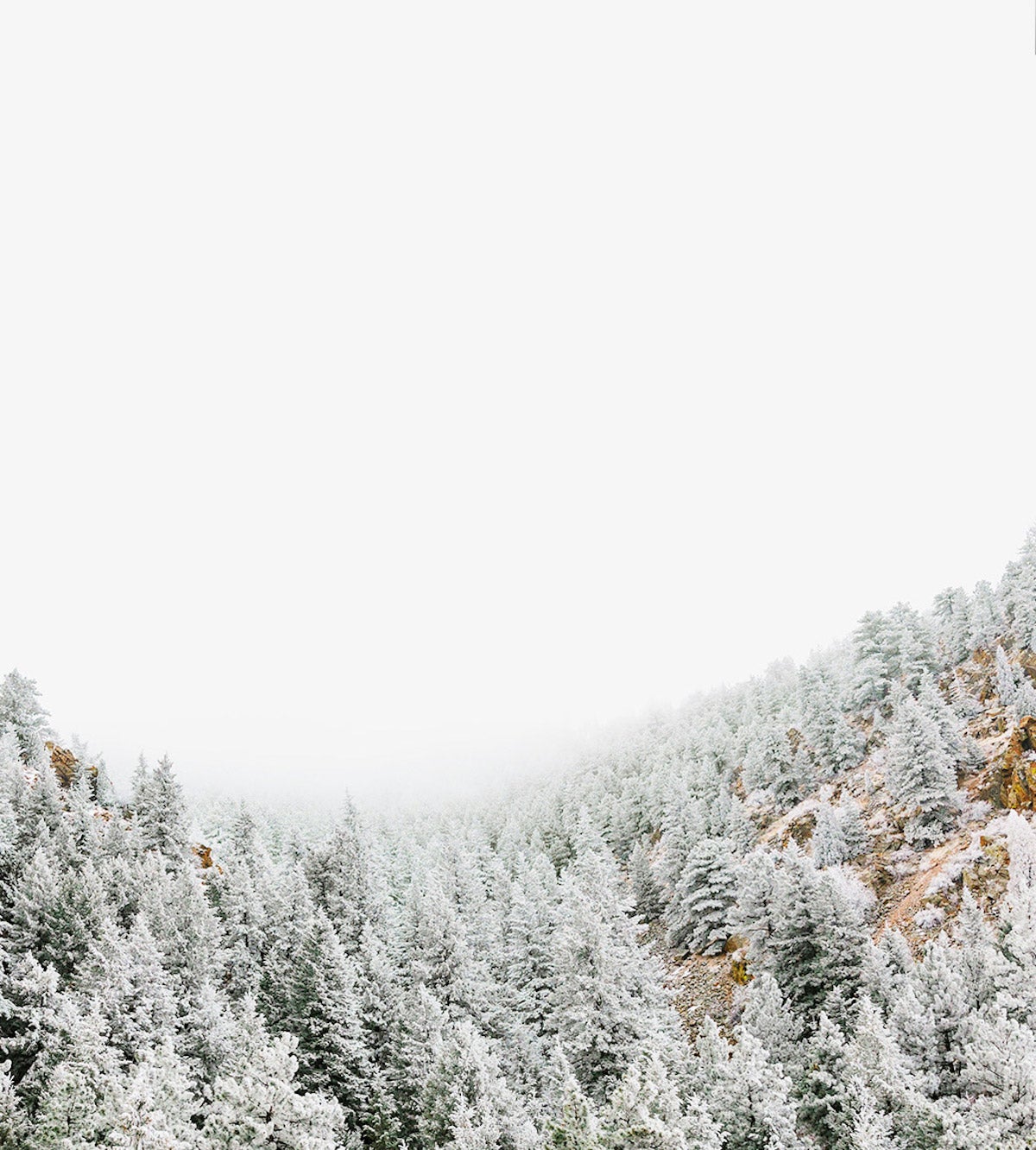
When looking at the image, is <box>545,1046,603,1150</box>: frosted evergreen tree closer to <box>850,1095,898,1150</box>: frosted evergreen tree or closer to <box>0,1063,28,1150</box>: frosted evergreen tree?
<box>850,1095,898,1150</box>: frosted evergreen tree

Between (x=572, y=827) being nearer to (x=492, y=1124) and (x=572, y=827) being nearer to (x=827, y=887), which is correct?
(x=827, y=887)

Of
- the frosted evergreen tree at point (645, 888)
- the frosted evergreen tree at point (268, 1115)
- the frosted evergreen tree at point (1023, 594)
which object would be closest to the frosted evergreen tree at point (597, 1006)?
the frosted evergreen tree at point (268, 1115)

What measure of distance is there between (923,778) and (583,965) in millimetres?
32257

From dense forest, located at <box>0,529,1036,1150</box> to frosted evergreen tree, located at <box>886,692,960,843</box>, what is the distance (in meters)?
0.22

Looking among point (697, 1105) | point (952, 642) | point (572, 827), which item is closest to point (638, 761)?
point (572, 827)

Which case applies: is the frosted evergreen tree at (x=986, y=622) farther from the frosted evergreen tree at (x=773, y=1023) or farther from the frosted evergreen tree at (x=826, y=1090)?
the frosted evergreen tree at (x=826, y=1090)

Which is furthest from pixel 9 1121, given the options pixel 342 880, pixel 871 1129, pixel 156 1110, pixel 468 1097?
pixel 342 880

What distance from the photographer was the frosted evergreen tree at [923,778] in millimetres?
50688

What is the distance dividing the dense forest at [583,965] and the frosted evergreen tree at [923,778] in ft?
0.71

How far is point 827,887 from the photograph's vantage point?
39.0m

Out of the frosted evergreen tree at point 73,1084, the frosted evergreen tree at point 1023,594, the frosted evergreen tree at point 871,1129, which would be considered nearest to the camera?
the frosted evergreen tree at point 73,1084

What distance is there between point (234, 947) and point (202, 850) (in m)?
23.0

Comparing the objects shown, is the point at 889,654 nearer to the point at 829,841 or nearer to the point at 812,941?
the point at 829,841

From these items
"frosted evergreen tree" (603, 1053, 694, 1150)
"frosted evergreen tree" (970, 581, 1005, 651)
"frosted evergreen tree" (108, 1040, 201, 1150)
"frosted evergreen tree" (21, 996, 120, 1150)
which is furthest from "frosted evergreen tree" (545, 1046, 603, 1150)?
"frosted evergreen tree" (970, 581, 1005, 651)
